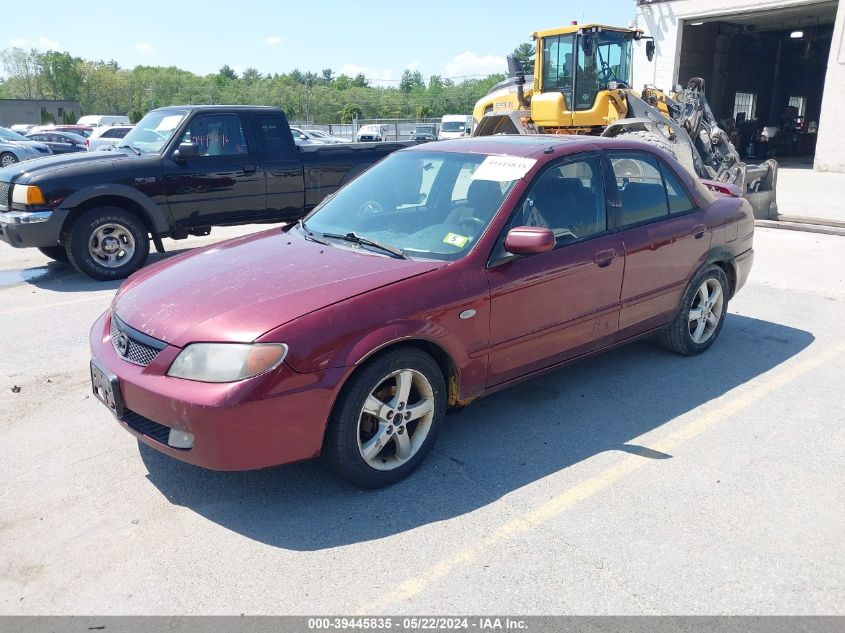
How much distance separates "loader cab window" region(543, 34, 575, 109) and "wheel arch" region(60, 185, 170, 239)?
9.44 m

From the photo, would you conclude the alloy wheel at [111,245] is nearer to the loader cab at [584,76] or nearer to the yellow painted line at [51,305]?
the yellow painted line at [51,305]

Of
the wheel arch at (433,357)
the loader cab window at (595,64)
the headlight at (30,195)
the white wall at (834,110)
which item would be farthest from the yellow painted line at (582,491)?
the white wall at (834,110)

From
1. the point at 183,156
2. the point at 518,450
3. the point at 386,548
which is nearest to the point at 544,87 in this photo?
the point at 183,156

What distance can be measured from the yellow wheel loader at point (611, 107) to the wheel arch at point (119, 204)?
26.3 ft

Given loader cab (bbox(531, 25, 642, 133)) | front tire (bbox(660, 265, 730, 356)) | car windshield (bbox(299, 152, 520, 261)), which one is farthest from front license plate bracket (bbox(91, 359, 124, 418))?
loader cab (bbox(531, 25, 642, 133))

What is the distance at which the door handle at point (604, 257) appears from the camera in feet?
13.9

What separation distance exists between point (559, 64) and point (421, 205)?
39.1 ft

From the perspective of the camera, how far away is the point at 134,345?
3344mm

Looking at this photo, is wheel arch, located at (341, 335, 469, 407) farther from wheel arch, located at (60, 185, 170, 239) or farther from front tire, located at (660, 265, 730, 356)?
wheel arch, located at (60, 185, 170, 239)

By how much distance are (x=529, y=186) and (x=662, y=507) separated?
187 centimetres

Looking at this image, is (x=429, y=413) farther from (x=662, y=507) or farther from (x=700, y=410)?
(x=700, y=410)

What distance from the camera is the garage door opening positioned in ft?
93.1

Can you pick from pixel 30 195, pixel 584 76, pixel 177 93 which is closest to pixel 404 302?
pixel 30 195

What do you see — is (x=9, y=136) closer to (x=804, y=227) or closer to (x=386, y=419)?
(x=804, y=227)
